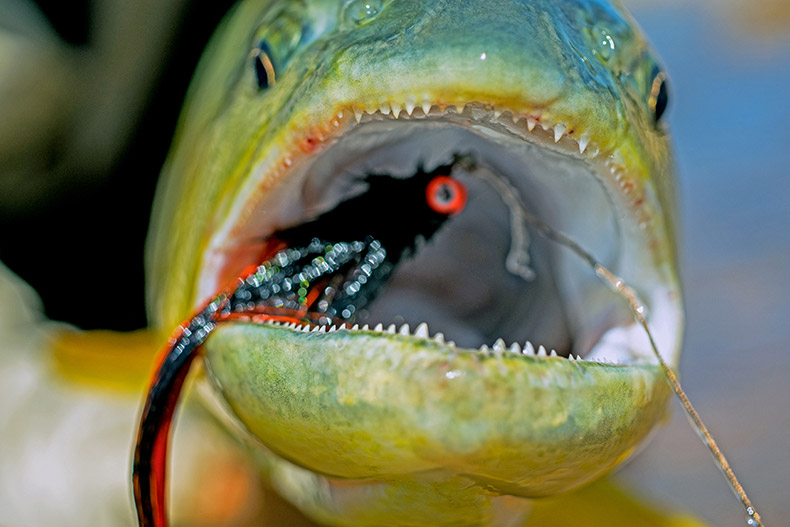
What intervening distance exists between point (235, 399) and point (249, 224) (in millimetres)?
181

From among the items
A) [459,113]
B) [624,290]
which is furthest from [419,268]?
[459,113]

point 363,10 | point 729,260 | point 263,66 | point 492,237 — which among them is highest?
point 363,10

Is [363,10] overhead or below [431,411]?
overhead

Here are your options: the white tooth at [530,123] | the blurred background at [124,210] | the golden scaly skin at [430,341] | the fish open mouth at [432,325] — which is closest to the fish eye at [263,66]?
the golden scaly skin at [430,341]

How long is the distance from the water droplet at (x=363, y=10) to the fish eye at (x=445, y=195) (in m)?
0.24

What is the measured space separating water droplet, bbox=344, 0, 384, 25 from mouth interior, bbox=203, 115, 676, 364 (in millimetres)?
108

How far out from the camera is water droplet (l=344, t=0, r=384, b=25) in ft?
2.51

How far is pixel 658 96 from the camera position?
91 cm

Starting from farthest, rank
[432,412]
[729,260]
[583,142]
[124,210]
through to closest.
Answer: [729,260] < [124,210] < [583,142] < [432,412]

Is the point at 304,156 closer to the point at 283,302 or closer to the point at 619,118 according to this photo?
the point at 283,302

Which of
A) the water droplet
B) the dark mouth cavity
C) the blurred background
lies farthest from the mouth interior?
the blurred background

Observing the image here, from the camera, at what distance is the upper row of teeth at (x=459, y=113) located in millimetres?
650

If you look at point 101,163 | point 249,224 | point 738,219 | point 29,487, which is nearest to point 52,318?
point 101,163

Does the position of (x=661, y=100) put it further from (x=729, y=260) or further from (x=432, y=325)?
(x=729, y=260)
